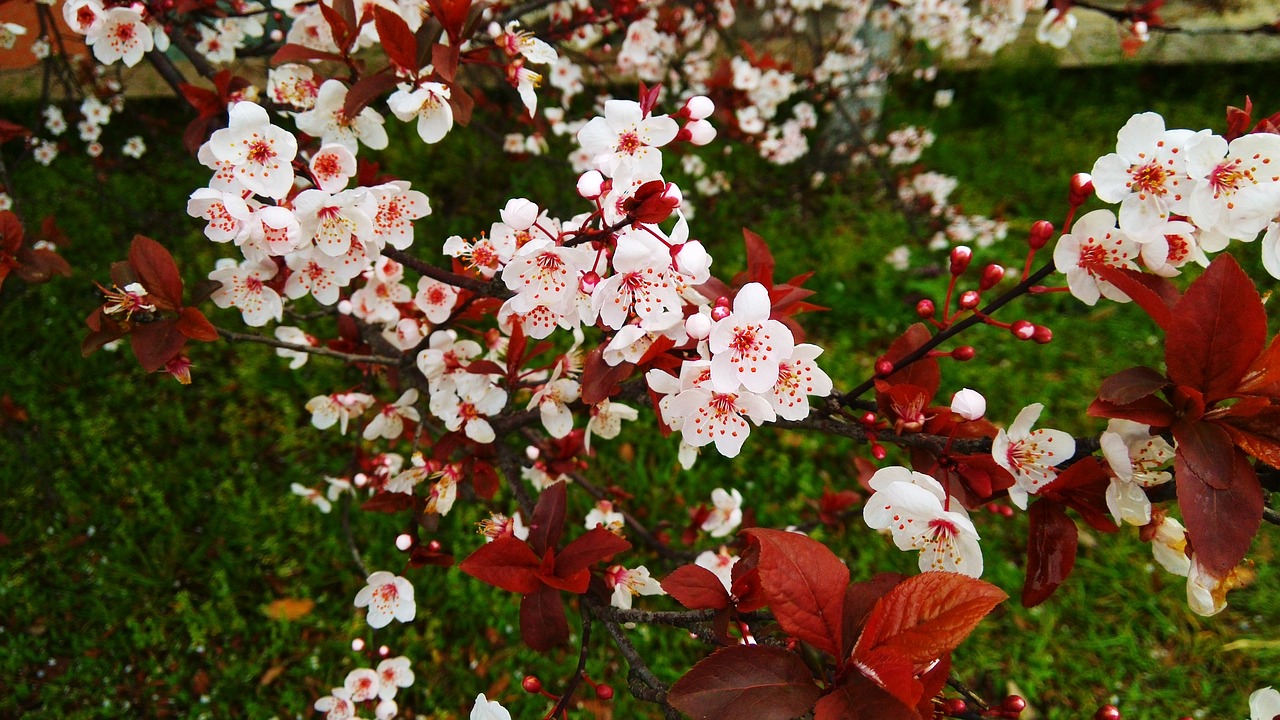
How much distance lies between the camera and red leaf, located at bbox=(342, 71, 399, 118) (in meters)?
1.06

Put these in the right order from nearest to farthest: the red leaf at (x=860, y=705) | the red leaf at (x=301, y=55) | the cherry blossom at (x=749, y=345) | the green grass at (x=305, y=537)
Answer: the red leaf at (x=860, y=705) < the cherry blossom at (x=749, y=345) < the red leaf at (x=301, y=55) < the green grass at (x=305, y=537)

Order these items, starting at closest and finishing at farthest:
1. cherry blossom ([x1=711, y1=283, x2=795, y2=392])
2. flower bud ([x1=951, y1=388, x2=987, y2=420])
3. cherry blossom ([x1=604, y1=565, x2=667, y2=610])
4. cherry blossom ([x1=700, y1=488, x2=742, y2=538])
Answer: cherry blossom ([x1=711, y1=283, x2=795, y2=392]), flower bud ([x1=951, y1=388, x2=987, y2=420]), cherry blossom ([x1=604, y1=565, x2=667, y2=610]), cherry blossom ([x1=700, y1=488, x2=742, y2=538])

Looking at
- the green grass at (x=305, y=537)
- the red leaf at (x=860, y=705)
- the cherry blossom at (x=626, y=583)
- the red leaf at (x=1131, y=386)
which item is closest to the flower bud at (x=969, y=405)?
the red leaf at (x=1131, y=386)

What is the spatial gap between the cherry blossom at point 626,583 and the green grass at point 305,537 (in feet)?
3.06

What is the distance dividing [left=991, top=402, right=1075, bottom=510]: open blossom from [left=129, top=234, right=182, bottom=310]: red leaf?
1.27 m

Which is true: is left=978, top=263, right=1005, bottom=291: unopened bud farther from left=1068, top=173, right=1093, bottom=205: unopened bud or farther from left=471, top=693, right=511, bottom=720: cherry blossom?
left=471, top=693, right=511, bottom=720: cherry blossom

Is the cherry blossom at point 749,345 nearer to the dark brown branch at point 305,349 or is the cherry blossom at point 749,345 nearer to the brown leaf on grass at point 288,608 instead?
the dark brown branch at point 305,349

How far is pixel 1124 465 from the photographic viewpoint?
84 centimetres

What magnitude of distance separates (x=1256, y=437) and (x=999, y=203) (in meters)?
3.49

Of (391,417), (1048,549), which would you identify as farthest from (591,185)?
(391,417)

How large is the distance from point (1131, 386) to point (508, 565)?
0.87m

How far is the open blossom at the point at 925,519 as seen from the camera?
2.75 ft

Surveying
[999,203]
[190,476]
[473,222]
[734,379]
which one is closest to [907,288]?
[999,203]

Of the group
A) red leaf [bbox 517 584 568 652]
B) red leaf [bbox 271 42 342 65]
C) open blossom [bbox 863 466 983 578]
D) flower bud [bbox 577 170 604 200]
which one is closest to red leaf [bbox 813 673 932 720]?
open blossom [bbox 863 466 983 578]
